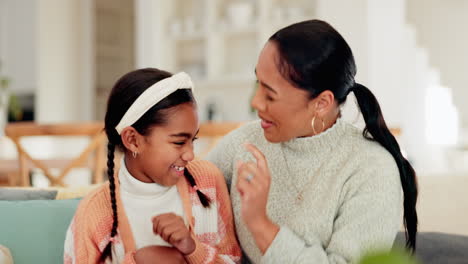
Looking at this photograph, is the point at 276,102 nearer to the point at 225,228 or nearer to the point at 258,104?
the point at 258,104

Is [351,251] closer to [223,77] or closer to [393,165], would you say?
[393,165]

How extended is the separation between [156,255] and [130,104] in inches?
13.6

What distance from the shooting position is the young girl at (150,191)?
125cm

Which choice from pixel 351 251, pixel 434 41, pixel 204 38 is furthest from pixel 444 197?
pixel 434 41

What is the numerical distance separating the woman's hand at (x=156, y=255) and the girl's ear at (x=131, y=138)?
0.23 m

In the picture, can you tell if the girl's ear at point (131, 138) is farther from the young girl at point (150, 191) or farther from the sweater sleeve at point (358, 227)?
the sweater sleeve at point (358, 227)

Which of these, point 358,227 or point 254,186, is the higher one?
point 254,186

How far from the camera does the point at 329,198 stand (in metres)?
1.18

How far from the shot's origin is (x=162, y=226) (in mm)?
1077

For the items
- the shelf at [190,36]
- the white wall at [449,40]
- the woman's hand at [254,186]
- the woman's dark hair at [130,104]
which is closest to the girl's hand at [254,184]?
the woman's hand at [254,186]

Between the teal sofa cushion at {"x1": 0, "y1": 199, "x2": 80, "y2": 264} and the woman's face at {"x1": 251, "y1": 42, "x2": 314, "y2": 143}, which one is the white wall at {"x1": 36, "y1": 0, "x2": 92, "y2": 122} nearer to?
the teal sofa cushion at {"x1": 0, "y1": 199, "x2": 80, "y2": 264}

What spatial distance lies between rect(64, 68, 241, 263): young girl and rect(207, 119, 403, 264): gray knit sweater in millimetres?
76

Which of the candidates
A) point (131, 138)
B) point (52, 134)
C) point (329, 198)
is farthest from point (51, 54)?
point (329, 198)

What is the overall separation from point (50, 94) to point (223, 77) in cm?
208
